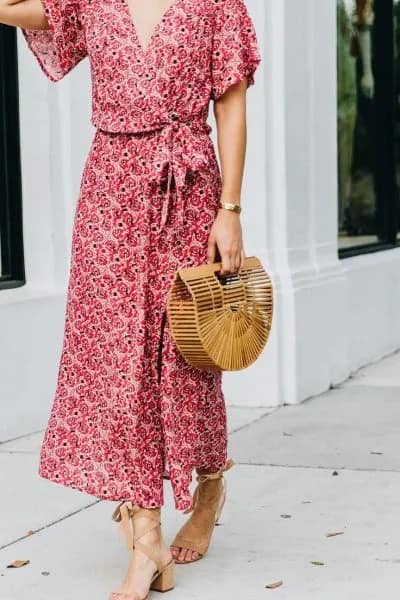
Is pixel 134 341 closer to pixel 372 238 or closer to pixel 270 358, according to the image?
pixel 270 358

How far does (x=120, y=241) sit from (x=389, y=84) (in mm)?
6557

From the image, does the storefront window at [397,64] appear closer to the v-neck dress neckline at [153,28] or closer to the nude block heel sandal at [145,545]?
the v-neck dress neckline at [153,28]

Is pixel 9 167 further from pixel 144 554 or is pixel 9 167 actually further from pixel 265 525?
pixel 144 554

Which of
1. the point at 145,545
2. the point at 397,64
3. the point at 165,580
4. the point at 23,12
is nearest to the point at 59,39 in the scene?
the point at 23,12

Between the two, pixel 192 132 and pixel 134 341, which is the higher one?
pixel 192 132

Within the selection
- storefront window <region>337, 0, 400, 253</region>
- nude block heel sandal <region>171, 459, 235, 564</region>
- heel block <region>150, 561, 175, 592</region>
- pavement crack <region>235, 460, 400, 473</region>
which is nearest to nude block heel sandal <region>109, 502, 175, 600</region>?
heel block <region>150, 561, 175, 592</region>

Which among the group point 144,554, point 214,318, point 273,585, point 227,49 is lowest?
point 273,585

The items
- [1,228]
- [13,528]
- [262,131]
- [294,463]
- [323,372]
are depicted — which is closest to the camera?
[13,528]

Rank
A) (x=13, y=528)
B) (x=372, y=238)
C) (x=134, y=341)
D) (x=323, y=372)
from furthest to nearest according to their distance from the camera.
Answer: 1. (x=372, y=238)
2. (x=323, y=372)
3. (x=13, y=528)
4. (x=134, y=341)

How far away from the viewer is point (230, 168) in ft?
12.5

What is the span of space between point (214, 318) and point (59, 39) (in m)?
0.95

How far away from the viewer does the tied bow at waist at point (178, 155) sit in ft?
12.3

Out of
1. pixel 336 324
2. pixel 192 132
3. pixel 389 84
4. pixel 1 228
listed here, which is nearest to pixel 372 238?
pixel 389 84

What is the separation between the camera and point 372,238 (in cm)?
969
